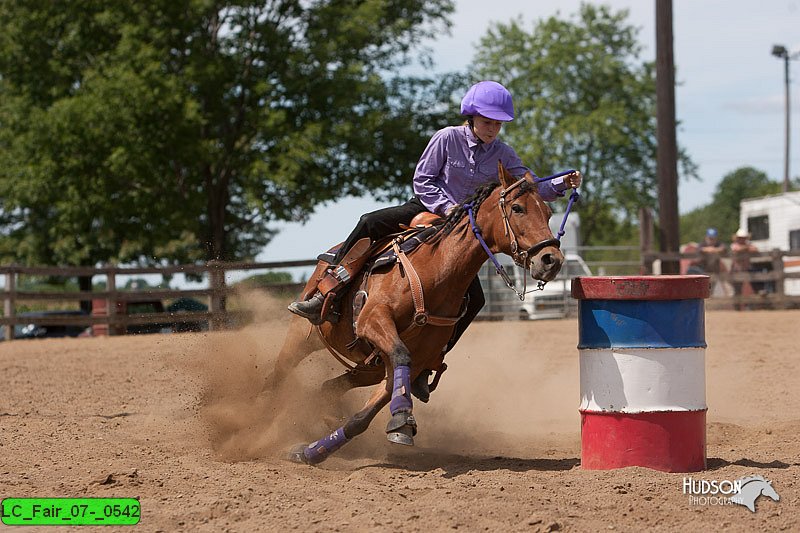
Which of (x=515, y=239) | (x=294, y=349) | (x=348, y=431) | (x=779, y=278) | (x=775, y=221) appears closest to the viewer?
(x=515, y=239)

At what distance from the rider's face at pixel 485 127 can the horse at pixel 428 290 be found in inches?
19.8

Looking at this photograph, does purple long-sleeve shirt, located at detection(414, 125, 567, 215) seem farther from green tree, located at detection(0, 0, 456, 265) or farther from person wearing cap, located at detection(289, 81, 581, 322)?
green tree, located at detection(0, 0, 456, 265)

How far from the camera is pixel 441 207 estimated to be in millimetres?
6840

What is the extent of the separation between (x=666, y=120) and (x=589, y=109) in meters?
40.0

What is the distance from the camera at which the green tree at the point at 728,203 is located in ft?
263

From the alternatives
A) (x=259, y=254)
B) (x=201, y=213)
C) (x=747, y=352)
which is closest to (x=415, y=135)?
(x=201, y=213)

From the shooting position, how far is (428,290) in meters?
6.33

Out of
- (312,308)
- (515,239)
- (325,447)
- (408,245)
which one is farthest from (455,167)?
(325,447)

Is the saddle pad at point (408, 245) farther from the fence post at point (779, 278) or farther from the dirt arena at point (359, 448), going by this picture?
the fence post at point (779, 278)

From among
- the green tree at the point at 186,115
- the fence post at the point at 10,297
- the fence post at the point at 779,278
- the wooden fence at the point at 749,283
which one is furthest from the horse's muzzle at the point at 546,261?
the green tree at the point at 186,115

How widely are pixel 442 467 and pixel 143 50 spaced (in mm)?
18673

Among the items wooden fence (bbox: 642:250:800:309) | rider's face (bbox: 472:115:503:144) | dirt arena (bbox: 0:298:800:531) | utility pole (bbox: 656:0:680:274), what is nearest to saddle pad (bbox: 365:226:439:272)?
rider's face (bbox: 472:115:503:144)

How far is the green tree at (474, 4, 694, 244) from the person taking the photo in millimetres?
51969

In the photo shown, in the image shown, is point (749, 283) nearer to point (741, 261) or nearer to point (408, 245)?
point (741, 261)
